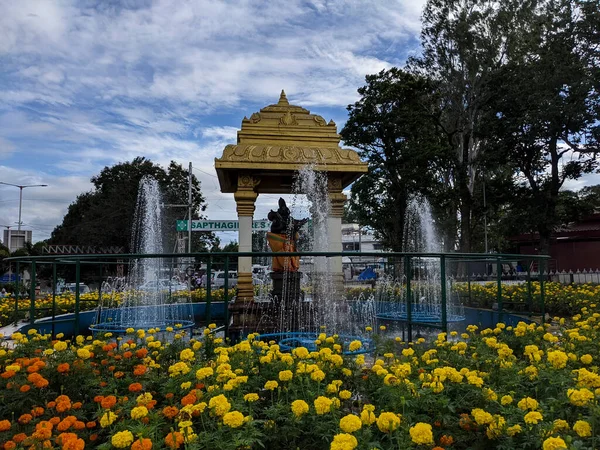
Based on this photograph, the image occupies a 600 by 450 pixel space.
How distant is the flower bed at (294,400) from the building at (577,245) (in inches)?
1198

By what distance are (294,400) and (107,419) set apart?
0.91 metres

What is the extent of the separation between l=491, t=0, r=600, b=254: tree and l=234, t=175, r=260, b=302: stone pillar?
51.2 feet

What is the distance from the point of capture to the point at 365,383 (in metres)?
3.01

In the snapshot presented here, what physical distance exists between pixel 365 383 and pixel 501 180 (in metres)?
23.7

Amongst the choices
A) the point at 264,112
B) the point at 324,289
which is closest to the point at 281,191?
the point at 264,112

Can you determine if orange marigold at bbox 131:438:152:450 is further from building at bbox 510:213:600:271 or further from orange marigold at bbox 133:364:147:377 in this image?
building at bbox 510:213:600:271

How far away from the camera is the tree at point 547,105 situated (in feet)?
63.9

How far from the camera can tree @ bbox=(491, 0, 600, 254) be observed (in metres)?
19.5

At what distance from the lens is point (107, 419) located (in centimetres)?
228

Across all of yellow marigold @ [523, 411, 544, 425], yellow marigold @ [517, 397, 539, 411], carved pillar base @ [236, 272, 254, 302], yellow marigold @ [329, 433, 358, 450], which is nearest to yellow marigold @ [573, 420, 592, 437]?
yellow marigold @ [523, 411, 544, 425]

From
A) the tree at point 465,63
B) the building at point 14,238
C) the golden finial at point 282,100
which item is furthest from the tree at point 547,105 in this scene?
the building at point 14,238

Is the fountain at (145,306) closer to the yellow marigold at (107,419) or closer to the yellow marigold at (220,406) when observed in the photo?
the yellow marigold at (107,419)

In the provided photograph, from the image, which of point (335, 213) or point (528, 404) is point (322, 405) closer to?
point (528, 404)

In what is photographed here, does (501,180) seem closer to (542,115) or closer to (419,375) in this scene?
(542,115)
